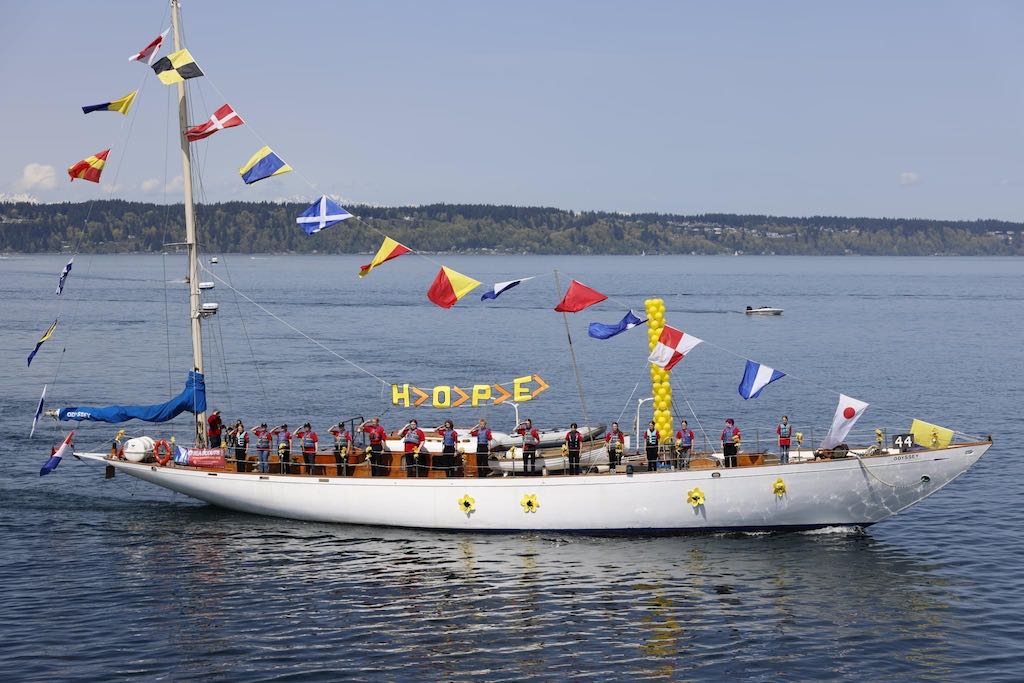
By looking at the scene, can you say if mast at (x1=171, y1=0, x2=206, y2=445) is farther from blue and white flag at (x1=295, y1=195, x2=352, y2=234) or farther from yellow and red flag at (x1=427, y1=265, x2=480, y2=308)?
yellow and red flag at (x1=427, y1=265, x2=480, y2=308)

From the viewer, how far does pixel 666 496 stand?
3594 centimetres

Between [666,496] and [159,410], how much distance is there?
1899 cm

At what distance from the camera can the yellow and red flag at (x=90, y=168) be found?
38688mm

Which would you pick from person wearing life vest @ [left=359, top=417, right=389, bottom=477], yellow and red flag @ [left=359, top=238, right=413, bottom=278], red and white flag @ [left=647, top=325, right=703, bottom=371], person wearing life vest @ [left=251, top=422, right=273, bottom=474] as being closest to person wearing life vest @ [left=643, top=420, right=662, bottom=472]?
red and white flag @ [left=647, top=325, right=703, bottom=371]

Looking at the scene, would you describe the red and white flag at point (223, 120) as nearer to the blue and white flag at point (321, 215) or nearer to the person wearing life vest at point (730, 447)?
the blue and white flag at point (321, 215)

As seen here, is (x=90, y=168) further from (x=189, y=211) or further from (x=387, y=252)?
(x=387, y=252)

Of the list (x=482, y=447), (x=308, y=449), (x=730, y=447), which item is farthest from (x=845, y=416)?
(x=308, y=449)

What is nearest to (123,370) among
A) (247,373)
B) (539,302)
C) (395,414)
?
(247,373)

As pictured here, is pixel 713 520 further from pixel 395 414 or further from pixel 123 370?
pixel 123 370

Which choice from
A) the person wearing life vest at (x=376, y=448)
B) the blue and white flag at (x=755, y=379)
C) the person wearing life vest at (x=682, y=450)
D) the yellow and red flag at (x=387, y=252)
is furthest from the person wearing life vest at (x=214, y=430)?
the blue and white flag at (x=755, y=379)

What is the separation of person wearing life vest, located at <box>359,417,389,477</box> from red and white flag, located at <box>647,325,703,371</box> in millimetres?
9985

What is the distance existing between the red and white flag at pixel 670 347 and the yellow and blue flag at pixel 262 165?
14047mm

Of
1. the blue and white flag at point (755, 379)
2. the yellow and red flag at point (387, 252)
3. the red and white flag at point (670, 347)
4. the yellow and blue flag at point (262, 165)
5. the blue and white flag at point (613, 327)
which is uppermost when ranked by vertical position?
the yellow and blue flag at point (262, 165)

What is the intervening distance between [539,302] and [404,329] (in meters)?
49.6
